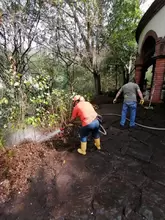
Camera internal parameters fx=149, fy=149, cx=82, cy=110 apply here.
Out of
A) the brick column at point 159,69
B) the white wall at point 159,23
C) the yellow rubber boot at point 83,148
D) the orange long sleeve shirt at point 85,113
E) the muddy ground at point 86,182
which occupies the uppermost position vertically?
the white wall at point 159,23

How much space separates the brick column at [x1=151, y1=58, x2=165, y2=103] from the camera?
6.98m

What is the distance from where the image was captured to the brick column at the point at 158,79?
6.98 metres

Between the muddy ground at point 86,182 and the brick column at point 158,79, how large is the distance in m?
3.59

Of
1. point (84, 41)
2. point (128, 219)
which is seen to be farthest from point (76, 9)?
point (128, 219)

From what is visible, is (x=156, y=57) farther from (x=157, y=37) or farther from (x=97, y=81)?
(x=97, y=81)

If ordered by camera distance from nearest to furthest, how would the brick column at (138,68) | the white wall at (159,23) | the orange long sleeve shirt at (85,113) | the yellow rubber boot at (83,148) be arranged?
the orange long sleeve shirt at (85,113)
the yellow rubber boot at (83,148)
the white wall at (159,23)
the brick column at (138,68)

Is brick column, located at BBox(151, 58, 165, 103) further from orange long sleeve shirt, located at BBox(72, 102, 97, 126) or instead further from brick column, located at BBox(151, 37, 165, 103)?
orange long sleeve shirt, located at BBox(72, 102, 97, 126)

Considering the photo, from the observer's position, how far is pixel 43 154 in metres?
3.71

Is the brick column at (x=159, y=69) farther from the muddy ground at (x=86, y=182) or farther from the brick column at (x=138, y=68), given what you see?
the muddy ground at (x=86, y=182)

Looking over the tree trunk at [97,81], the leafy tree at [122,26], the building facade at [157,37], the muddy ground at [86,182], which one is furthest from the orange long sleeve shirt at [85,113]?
the leafy tree at [122,26]

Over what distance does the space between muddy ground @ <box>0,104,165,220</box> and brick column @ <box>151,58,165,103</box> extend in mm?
3586

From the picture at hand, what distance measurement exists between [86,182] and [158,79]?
6277mm

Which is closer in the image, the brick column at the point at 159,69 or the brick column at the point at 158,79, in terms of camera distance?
the brick column at the point at 159,69

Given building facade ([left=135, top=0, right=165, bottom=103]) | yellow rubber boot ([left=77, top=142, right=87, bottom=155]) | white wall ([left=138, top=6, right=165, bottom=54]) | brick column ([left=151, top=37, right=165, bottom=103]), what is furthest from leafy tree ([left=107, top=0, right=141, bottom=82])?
yellow rubber boot ([left=77, top=142, right=87, bottom=155])
